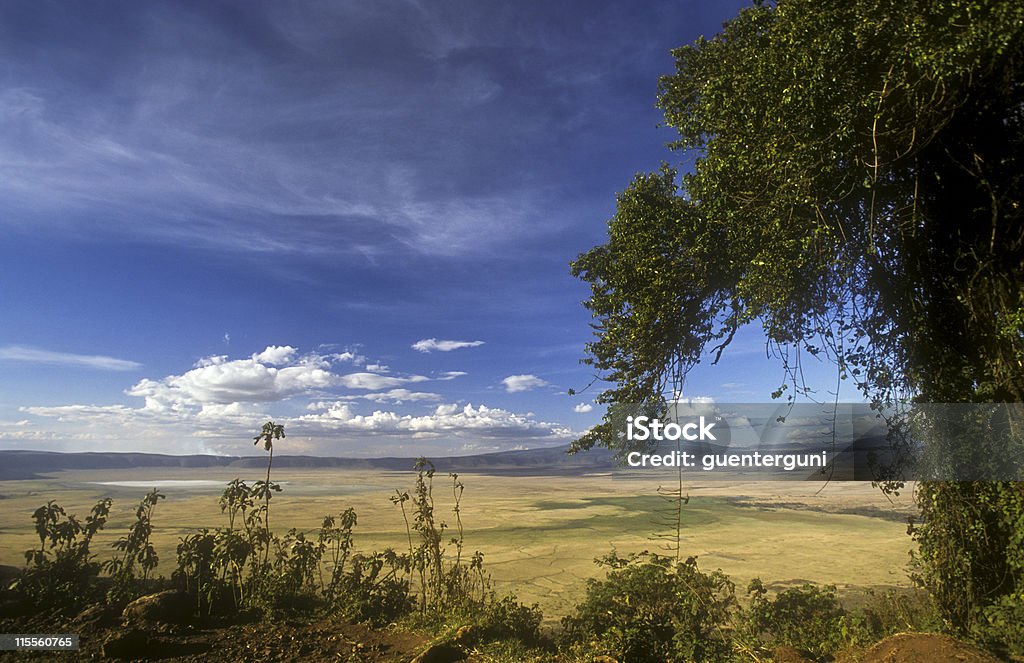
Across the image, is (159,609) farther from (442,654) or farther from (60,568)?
(442,654)

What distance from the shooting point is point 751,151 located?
30.1 ft

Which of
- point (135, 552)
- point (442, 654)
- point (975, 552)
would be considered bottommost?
point (442, 654)

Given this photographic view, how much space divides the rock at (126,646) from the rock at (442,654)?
4.30m

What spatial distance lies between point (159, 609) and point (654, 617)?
8.40 meters

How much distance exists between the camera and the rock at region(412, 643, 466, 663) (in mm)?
7316

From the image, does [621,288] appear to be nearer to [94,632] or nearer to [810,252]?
[810,252]

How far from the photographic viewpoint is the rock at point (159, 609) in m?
8.95

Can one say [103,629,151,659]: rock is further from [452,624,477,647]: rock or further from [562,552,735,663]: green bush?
[562,552,735,663]: green bush

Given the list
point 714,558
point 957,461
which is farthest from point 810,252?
point 714,558

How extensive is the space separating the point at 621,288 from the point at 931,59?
6440 millimetres

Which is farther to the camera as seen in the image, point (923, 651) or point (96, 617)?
point (96, 617)

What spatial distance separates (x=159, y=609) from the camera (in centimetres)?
916

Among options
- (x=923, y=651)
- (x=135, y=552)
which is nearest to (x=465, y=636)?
(x=923, y=651)

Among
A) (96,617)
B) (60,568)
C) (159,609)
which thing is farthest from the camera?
(60,568)
